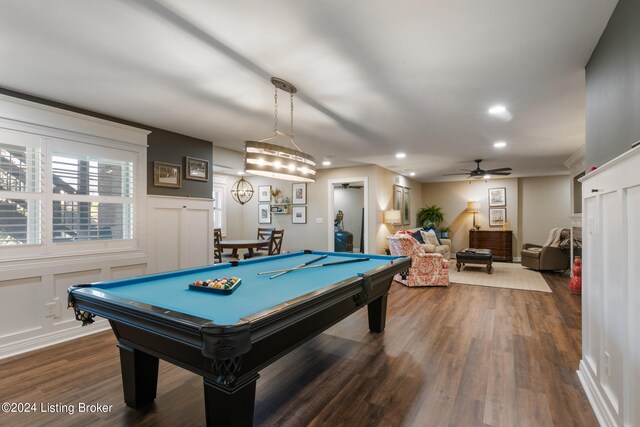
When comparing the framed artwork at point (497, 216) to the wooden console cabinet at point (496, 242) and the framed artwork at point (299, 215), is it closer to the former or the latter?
the wooden console cabinet at point (496, 242)

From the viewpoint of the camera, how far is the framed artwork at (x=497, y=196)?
29.3 ft

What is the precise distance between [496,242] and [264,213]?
6610 mm

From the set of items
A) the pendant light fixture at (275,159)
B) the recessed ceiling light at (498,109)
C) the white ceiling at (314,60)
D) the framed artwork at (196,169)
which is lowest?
the pendant light fixture at (275,159)

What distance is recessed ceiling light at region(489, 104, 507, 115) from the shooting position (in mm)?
3240

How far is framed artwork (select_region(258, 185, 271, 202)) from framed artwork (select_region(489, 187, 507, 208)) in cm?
653

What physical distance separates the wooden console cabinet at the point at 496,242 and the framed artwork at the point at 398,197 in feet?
8.58

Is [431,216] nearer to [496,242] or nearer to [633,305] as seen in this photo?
[496,242]

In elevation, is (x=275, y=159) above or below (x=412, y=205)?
above

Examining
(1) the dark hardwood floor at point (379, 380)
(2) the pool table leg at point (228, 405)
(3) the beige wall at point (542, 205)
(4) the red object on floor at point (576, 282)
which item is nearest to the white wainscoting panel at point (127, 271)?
(1) the dark hardwood floor at point (379, 380)

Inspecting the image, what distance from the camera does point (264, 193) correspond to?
8.25 metres

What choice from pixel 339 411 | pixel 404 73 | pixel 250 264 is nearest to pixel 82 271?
pixel 250 264

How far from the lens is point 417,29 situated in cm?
193

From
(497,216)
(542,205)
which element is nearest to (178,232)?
(497,216)

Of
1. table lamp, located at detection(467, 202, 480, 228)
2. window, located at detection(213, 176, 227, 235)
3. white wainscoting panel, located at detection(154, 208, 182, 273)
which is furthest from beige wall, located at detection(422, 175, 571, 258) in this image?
white wainscoting panel, located at detection(154, 208, 182, 273)
